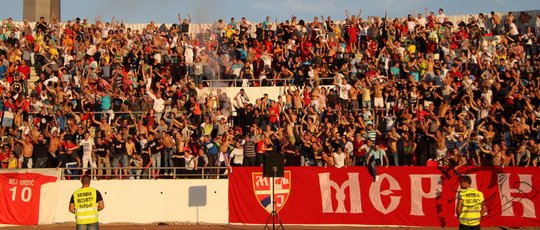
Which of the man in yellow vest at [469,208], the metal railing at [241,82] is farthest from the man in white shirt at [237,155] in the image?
the man in yellow vest at [469,208]

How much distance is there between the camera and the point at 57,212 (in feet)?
86.7

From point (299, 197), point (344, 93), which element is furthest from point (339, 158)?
point (344, 93)

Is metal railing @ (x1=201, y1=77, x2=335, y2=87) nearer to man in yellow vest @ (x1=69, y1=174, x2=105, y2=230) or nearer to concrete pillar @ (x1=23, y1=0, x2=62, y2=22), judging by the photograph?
concrete pillar @ (x1=23, y1=0, x2=62, y2=22)

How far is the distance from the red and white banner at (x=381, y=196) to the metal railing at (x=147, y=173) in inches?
33.8

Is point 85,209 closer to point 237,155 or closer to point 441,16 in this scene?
point 237,155

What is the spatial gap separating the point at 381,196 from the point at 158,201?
23.8 ft

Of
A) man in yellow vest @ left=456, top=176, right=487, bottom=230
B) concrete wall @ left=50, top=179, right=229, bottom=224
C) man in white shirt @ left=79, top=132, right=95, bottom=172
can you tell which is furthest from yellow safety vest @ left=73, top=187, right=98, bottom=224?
man in white shirt @ left=79, top=132, right=95, bottom=172

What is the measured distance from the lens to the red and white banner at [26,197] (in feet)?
85.4

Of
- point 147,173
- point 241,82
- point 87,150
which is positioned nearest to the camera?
point 147,173

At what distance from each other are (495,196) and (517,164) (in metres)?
1.42

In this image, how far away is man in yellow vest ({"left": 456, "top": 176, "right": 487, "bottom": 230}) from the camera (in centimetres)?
1547

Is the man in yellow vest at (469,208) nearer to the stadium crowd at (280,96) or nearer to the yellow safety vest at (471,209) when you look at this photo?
the yellow safety vest at (471,209)

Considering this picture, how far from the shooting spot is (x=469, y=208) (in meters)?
15.5

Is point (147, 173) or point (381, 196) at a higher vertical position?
point (147, 173)
